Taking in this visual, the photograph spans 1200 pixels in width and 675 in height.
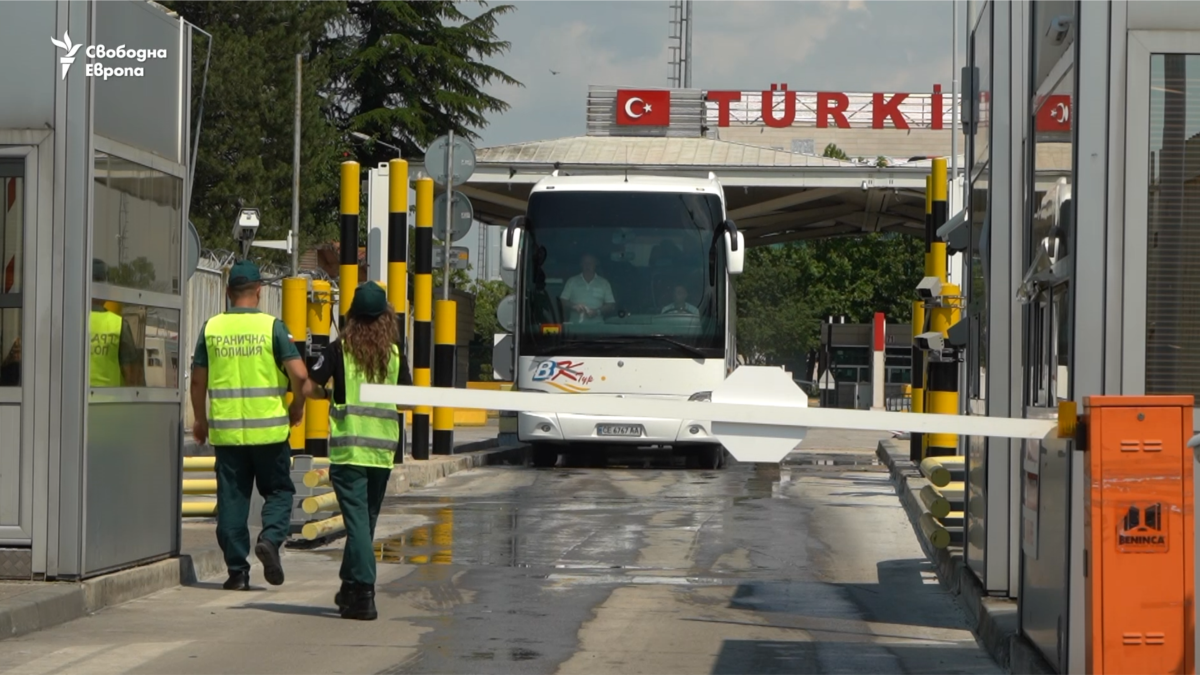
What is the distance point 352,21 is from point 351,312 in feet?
157

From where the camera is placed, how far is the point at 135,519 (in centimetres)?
870

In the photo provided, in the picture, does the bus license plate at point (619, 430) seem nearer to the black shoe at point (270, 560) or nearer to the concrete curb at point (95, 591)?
the concrete curb at point (95, 591)

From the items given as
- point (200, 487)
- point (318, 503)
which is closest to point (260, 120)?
point (200, 487)

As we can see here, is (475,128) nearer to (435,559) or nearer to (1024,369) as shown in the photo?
(435,559)

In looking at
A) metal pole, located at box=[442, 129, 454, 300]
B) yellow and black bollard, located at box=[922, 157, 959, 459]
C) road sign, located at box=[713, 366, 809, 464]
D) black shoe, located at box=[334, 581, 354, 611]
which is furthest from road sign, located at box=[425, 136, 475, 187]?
road sign, located at box=[713, 366, 809, 464]

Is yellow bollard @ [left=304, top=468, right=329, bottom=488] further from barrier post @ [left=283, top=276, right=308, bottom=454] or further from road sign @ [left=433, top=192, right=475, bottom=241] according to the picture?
road sign @ [left=433, top=192, right=475, bottom=241]

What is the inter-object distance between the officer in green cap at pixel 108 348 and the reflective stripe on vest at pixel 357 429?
3.74 ft

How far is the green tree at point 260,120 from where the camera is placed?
4666cm

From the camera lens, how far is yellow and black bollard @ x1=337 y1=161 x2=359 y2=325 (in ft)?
56.5

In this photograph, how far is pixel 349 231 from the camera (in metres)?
17.7

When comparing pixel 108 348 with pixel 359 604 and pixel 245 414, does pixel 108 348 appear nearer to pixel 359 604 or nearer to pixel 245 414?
pixel 245 414

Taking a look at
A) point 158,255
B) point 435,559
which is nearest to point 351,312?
point 158,255

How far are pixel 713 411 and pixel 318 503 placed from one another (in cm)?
689

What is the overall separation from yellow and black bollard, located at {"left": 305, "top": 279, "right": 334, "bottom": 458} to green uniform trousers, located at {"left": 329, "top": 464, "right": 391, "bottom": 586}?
28.6 feet
